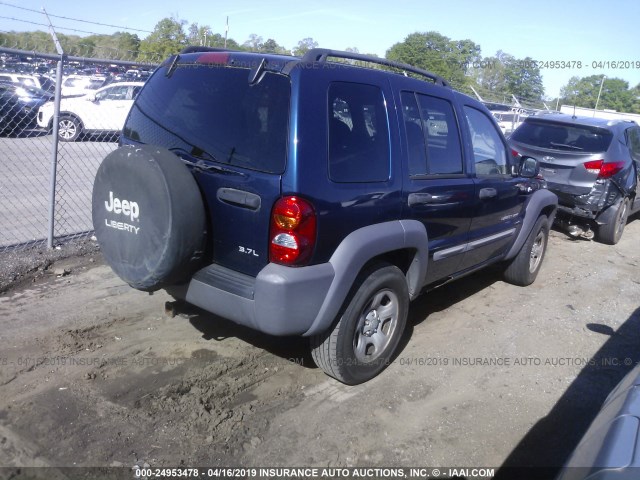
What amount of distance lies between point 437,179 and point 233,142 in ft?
5.26

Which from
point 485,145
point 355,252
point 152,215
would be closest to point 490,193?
point 485,145

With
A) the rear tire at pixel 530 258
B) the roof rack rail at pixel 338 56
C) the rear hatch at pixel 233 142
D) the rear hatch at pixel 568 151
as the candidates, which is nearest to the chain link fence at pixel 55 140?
the rear hatch at pixel 233 142

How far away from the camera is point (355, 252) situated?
3289 millimetres

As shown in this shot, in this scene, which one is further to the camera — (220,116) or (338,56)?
(338,56)

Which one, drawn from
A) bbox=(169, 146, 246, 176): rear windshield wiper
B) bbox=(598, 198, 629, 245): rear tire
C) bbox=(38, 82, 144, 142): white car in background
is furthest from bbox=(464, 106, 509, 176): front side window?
bbox=(38, 82, 144, 142): white car in background

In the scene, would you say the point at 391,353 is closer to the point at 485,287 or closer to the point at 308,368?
the point at 308,368

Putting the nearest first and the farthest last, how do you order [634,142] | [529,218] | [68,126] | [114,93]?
[529,218]
[634,142]
[68,126]
[114,93]

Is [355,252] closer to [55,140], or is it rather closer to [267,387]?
[267,387]

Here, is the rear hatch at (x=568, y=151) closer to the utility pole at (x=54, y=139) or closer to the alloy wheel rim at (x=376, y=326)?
A: the alloy wheel rim at (x=376, y=326)

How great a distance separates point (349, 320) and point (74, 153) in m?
10.0

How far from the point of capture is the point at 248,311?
315 centimetres

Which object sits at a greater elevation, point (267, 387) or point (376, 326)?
point (376, 326)

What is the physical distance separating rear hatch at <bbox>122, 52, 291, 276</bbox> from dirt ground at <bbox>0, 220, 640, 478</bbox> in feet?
2.97

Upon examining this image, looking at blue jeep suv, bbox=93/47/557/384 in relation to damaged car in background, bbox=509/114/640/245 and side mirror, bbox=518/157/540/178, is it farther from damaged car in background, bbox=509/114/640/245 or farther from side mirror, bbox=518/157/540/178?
damaged car in background, bbox=509/114/640/245
